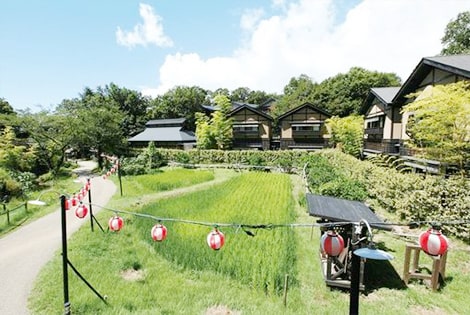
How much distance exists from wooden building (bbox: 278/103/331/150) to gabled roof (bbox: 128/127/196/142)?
37.4 feet

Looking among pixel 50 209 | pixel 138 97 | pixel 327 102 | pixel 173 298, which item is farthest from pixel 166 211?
pixel 138 97

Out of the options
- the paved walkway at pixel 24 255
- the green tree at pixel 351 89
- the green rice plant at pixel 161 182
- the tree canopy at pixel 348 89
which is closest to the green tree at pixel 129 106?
the green rice plant at pixel 161 182

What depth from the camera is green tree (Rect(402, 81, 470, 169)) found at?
8375 mm

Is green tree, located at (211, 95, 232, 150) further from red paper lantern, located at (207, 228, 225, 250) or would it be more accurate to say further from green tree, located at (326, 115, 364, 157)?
red paper lantern, located at (207, 228, 225, 250)

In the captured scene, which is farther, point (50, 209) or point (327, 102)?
point (327, 102)

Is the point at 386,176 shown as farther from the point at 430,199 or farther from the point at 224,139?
the point at 224,139

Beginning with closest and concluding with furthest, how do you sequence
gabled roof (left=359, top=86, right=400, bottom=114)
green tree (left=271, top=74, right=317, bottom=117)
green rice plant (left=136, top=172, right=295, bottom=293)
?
1. green rice plant (left=136, top=172, right=295, bottom=293)
2. gabled roof (left=359, top=86, right=400, bottom=114)
3. green tree (left=271, top=74, right=317, bottom=117)

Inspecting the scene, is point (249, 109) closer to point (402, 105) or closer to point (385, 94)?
point (385, 94)

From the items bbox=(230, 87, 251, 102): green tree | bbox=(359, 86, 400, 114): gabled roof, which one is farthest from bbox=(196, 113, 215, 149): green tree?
bbox=(230, 87, 251, 102): green tree

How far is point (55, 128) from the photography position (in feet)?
69.4

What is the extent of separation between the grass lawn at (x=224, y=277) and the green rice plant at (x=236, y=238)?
2 centimetres

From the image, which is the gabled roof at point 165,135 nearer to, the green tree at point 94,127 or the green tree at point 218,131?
the green tree at point 218,131

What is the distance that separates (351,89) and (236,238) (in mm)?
31028

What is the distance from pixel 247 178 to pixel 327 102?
851 inches
